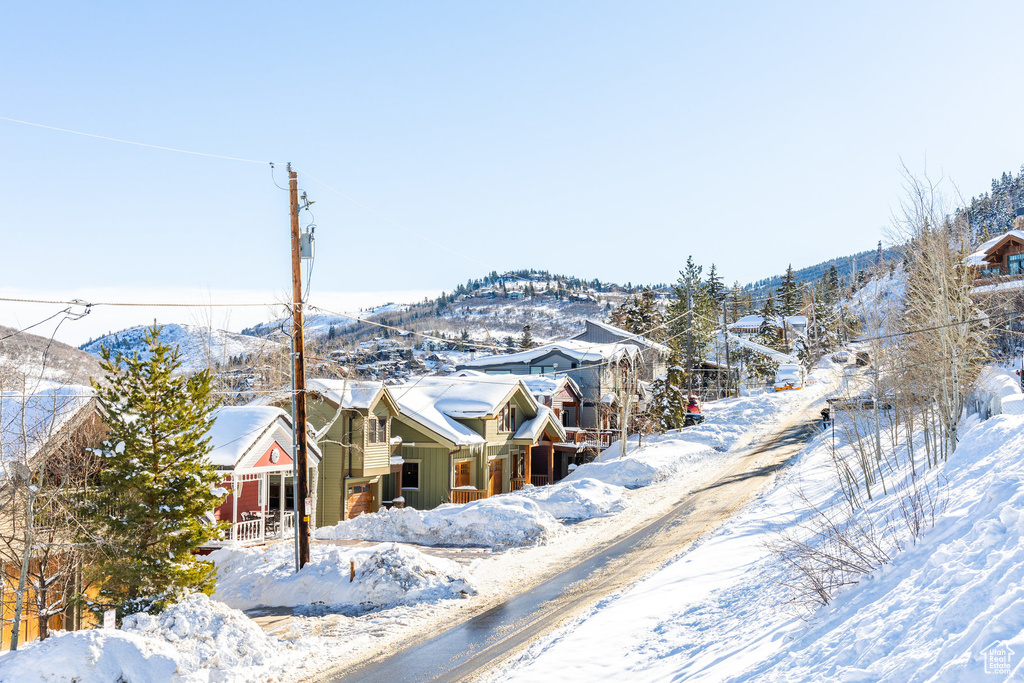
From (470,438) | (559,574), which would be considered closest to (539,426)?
(470,438)

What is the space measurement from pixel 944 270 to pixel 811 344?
7681cm

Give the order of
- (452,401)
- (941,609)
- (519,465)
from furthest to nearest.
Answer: (519,465)
(452,401)
(941,609)

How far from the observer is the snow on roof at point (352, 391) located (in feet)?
112

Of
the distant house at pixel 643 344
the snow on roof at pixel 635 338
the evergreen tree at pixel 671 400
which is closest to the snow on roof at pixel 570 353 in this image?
the evergreen tree at pixel 671 400

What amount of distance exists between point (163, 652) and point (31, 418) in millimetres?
6958

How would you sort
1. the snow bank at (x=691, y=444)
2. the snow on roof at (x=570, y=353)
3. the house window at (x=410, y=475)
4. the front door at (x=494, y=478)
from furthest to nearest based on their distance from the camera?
the snow on roof at (x=570, y=353)
the front door at (x=494, y=478)
the house window at (x=410, y=475)
the snow bank at (x=691, y=444)

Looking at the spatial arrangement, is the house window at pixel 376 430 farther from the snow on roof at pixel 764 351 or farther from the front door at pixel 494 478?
the snow on roof at pixel 764 351

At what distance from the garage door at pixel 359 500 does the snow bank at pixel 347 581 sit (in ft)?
45.2

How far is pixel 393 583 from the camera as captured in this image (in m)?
18.6

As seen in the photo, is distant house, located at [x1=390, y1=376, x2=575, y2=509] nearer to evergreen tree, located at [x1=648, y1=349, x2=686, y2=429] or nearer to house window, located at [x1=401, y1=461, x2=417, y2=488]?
house window, located at [x1=401, y1=461, x2=417, y2=488]

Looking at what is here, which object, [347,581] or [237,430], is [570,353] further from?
[347,581]

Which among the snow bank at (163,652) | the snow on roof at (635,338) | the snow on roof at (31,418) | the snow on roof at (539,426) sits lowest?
the snow bank at (163,652)

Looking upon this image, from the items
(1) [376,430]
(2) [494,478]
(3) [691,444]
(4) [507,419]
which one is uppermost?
(1) [376,430]

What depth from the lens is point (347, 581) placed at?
19.0 metres
